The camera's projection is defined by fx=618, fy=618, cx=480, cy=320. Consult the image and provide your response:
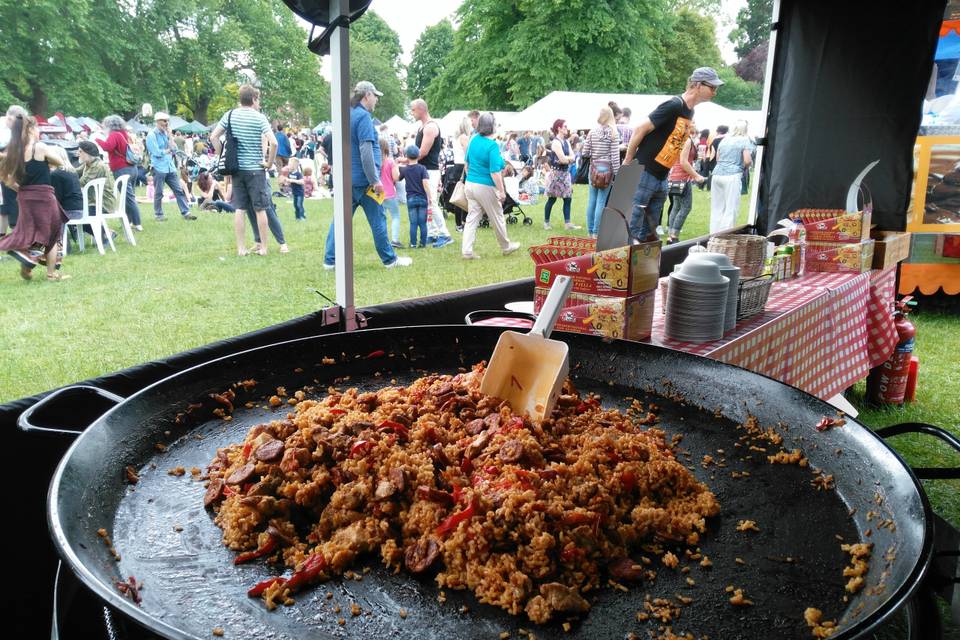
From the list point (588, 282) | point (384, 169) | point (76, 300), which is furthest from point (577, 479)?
point (384, 169)

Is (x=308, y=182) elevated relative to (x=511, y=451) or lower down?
elevated

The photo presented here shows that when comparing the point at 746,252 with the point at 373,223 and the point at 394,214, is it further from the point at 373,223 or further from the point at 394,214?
the point at 394,214

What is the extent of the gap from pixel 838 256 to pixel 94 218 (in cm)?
836

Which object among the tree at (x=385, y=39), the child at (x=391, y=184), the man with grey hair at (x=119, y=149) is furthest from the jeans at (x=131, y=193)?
the tree at (x=385, y=39)

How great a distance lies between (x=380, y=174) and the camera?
23.3 ft

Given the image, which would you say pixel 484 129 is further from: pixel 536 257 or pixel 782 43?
pixel 536 257

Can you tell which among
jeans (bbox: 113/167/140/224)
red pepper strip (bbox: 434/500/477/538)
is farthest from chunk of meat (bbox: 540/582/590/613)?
jeans (bbox: 113/167/140/224)

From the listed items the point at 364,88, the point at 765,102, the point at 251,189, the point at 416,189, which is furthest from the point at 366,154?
the point at 765,102

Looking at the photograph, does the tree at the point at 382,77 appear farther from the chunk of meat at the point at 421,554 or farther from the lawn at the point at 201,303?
the chunk of meat at the point at 421,554

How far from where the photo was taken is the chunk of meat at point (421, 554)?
98 centimetres

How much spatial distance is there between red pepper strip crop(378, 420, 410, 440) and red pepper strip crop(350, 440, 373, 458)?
79 millimetres

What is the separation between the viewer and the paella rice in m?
0.96

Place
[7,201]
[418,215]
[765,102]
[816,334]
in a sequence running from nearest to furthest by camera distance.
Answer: [816,334]
[765,102]
[7,201]
[418,215]

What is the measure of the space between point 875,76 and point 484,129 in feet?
13.3
